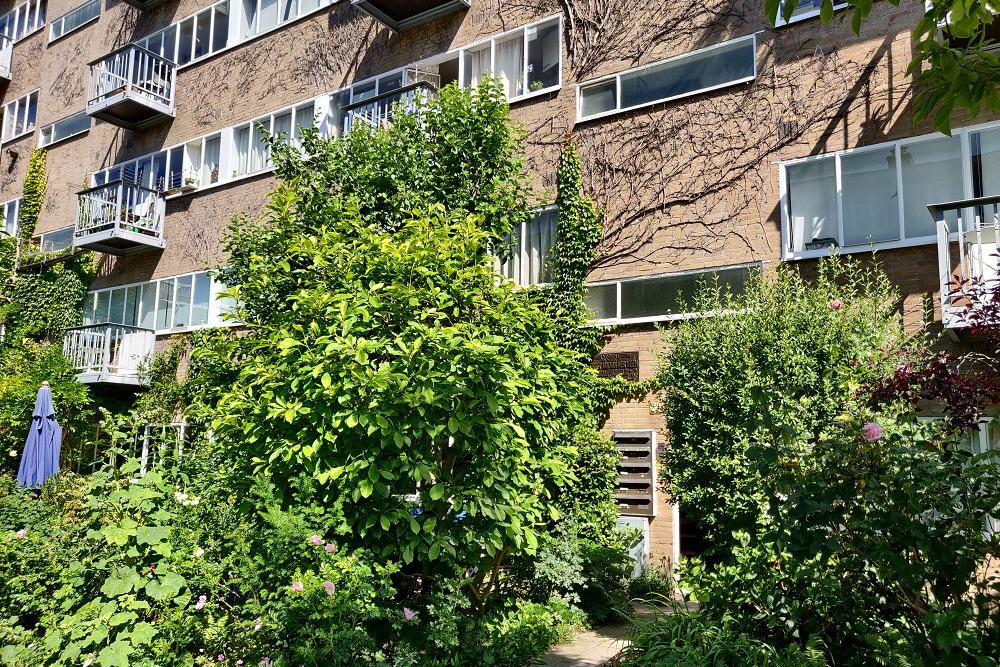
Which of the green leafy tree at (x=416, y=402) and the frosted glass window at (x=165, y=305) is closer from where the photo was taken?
the green leafy tree at (x=416, y=402)

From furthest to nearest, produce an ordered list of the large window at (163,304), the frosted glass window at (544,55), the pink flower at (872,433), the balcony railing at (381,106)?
the large window at (163,304) → the balcony railing at (381,106) → the frosted glass window at (544,55) → the pink flower at (872,433)

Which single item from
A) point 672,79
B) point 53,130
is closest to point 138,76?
point 53,130

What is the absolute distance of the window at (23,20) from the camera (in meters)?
25.8

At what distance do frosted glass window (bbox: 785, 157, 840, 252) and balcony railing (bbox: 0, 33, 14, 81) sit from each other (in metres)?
27.6

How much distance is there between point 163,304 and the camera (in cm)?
1916

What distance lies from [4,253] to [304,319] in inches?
780

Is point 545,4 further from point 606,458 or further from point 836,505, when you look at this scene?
point 836,505

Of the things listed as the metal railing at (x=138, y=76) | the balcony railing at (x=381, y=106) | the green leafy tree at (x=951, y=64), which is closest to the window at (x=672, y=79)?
the balcony railing at (x=381, y=106)

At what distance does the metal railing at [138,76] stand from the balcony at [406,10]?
7.39m

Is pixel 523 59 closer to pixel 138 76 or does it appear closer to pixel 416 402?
pixel 416 402

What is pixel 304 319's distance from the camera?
7.14 metres

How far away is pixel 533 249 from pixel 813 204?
4.73 meters

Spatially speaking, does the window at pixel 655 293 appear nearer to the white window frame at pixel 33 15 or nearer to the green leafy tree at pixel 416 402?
the green leafy tree at pixel 416 402

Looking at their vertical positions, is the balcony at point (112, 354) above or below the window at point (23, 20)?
below
